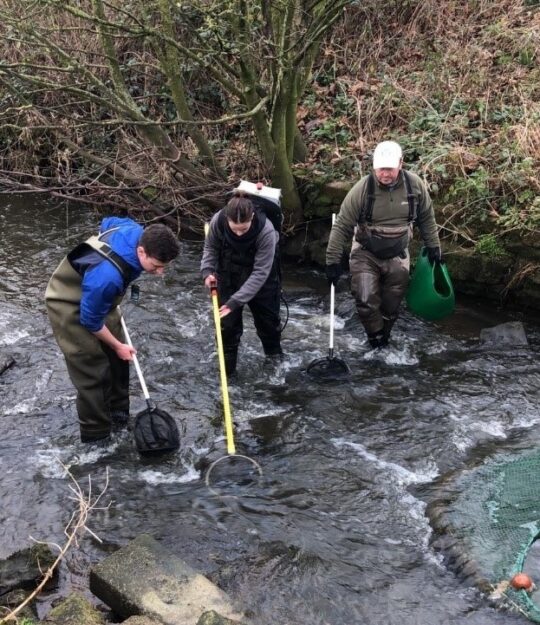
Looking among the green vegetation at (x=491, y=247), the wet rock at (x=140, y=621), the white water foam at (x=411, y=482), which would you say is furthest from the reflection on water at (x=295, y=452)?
the green vegetation at (x=491, y=247)

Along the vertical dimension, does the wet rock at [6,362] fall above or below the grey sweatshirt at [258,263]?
below

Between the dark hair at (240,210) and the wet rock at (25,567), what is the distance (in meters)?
2.78

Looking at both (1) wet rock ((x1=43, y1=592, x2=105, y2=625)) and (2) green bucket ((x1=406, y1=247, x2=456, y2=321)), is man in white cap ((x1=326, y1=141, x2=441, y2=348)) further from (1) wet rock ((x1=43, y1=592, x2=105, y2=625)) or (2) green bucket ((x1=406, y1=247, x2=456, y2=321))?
(1) wet rock ((x1=43, y1=592, x2=105, y2=625))

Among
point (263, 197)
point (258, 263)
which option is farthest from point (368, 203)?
point (258, 263)

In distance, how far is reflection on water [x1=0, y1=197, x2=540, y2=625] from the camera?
396 centimetres

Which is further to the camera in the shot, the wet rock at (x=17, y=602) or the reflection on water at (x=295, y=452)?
the reflection on water at (x=295, y=452)

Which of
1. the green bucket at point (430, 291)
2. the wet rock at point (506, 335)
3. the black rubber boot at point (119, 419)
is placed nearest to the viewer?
the black rubber boot at point (119, 419)

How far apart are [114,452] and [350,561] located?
2.16 m

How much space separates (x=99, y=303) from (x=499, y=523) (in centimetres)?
309

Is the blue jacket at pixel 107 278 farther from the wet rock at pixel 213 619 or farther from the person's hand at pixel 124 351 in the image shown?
the wet rock at pixel 213 619

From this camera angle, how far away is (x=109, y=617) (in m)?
3.67

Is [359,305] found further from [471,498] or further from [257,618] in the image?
[257,618]

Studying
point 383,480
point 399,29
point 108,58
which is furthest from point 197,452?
point 399,29

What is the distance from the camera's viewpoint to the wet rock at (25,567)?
A: 3742 mm
